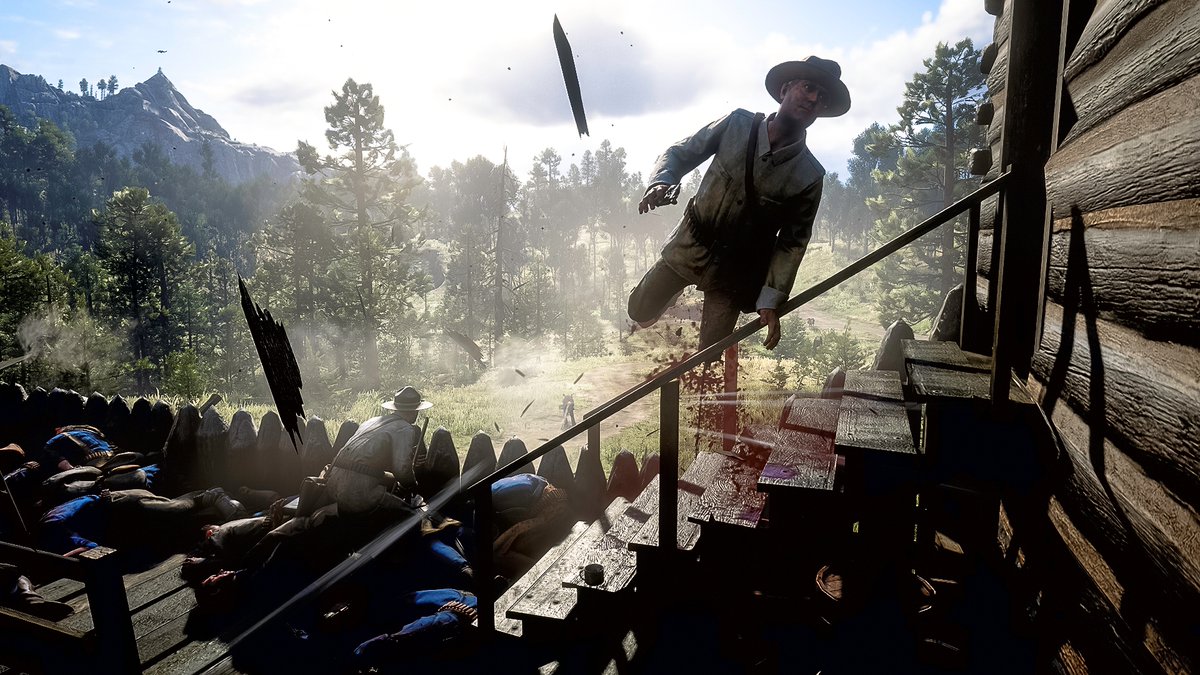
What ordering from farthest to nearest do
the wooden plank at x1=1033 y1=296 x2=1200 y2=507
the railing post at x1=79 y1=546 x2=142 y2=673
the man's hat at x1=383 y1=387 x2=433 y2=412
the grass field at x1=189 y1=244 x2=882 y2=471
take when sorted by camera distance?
1. the grass field at x1=189 y1=244 x2=882 y2=471
2. the man's hat at x1=383 y1=387 x2=433 y2=412
3. the railing post at x1=79 y1=546 x2=142 y2=673
4. the wooden plank at x1=1033 y1=296 x2=1200 y2=507

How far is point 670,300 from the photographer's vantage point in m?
4.33

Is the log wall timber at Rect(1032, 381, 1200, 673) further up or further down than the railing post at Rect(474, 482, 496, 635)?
further up

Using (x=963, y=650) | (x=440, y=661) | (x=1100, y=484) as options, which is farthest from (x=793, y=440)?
(x=440, y=661)

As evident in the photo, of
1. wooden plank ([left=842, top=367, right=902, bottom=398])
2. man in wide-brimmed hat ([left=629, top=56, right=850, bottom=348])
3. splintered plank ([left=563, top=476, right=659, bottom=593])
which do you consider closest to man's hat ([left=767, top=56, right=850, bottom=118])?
man in wide-brimmed hat ([left=629, top=56, right=850, bottom=348])

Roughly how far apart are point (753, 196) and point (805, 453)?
157 centimetres

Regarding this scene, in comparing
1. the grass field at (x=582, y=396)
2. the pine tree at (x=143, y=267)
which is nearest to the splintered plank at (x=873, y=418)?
the grass field at (x=582, y=396)

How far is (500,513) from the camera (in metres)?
7.15

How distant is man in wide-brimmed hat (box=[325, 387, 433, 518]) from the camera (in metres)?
6.80

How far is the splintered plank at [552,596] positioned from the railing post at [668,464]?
74cm

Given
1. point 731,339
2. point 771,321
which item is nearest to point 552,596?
point 731,339

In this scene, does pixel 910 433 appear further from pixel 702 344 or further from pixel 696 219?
pixel 696 219

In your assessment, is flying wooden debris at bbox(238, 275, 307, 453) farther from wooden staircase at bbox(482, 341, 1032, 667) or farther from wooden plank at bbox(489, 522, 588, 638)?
wooden staircase at bbox(482, 341, 1032, 667)

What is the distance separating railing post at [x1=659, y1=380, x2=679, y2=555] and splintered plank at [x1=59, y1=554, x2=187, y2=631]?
6.42m

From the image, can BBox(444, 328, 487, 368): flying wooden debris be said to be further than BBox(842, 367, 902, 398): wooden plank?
Yes
